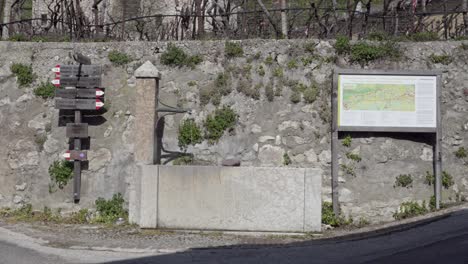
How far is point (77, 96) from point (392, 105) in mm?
6329

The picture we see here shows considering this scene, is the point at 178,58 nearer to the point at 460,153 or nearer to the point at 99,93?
the point at 99,93

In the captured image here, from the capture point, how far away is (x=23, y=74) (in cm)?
1138

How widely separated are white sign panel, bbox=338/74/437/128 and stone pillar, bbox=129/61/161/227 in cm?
368

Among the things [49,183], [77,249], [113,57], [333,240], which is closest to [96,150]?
[49,183]

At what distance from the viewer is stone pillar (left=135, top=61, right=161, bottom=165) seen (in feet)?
32.3

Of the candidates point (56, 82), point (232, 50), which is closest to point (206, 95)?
point (232, 50)

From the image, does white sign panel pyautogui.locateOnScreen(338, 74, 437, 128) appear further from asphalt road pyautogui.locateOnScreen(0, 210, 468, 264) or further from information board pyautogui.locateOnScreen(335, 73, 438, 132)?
asphalt road pyautogui.locateOnScreen(0, 210, 468, 264)

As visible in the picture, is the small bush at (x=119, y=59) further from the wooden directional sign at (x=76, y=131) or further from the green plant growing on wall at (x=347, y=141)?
the green plant growing on wall at (x=347, y=141)

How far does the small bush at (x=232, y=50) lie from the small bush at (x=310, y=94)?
63.4 inches

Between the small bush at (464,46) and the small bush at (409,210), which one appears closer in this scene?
the small bush at (409,210)

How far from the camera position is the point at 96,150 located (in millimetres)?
10953

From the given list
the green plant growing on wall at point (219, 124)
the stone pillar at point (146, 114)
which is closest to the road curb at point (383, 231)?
the green plant growing on wall at point (219, 124)

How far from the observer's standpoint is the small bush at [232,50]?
436 inches

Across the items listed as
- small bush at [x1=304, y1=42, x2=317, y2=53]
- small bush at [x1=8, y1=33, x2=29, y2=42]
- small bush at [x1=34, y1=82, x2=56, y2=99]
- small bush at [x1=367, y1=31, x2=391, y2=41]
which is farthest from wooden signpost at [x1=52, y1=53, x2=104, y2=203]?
small bush at [x1=367, y1=31, x2=391, y2=41]
